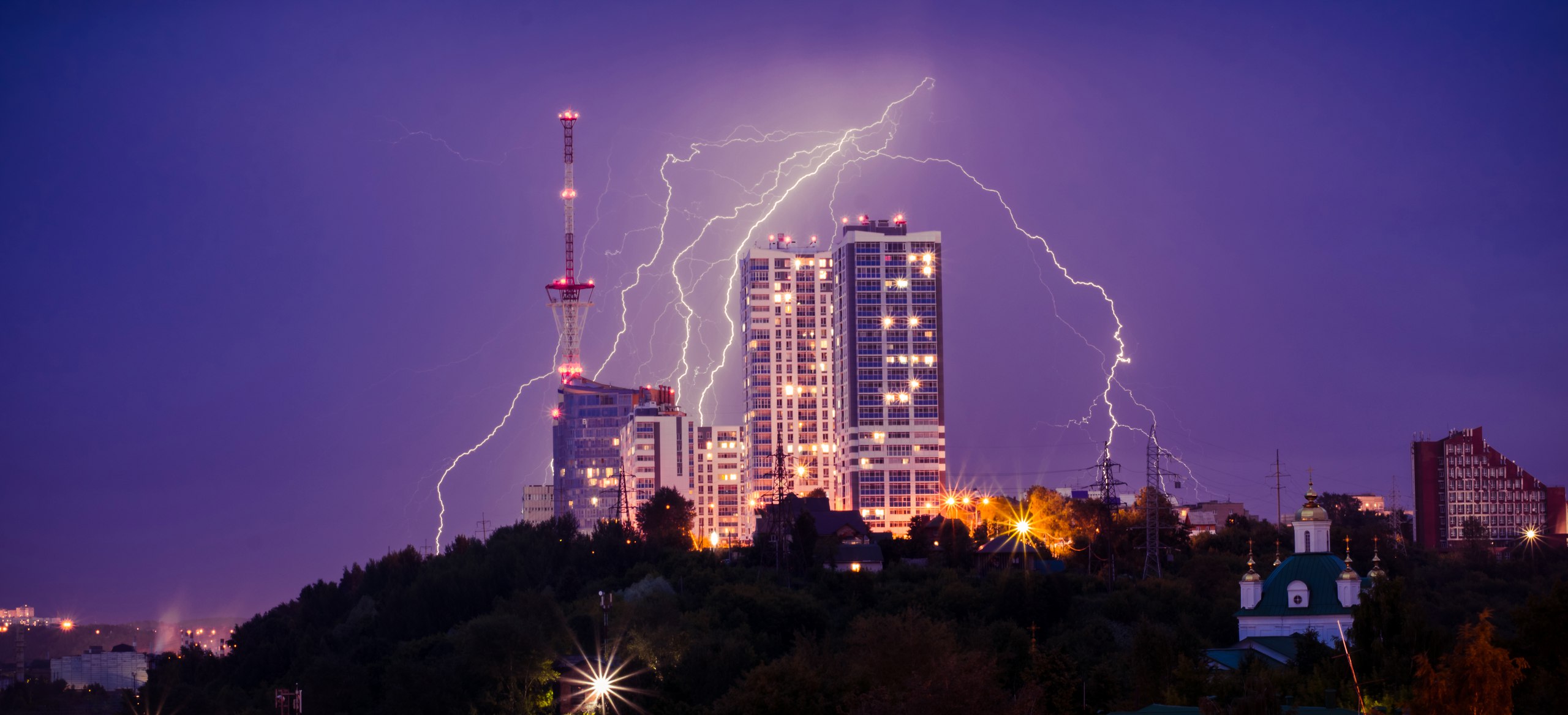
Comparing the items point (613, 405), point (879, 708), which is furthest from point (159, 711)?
point (613, 405)

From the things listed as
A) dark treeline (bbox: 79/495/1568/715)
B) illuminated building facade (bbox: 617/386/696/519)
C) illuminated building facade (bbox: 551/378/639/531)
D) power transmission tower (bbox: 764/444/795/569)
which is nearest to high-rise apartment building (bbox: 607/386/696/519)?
illuminated building facade (bbox: 617/386/696/519)

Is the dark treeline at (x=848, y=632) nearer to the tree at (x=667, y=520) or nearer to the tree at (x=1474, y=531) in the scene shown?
the tree at (x=667, y=520)

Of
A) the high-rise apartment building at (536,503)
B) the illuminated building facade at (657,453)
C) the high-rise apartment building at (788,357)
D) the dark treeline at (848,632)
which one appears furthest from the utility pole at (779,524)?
the high-rise apartment building at (536,503)

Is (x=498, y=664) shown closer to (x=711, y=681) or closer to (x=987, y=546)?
(x=711, y=681)

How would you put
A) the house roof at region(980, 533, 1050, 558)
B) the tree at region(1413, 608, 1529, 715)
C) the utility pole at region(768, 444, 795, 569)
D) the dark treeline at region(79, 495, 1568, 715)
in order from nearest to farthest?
the tree at region(1413, 608, 1529, 715), the dark treeline at region(79, 495, 1568, 715), the utility pole at region(768, 444, 795, 569), the house roof at region(980, 533, 1050, 558)

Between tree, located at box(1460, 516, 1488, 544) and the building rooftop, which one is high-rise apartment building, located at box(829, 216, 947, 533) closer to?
tree, located at box(1460, 516, 1488, 544)

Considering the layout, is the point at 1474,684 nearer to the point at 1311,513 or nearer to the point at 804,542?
the point at 1311,513
